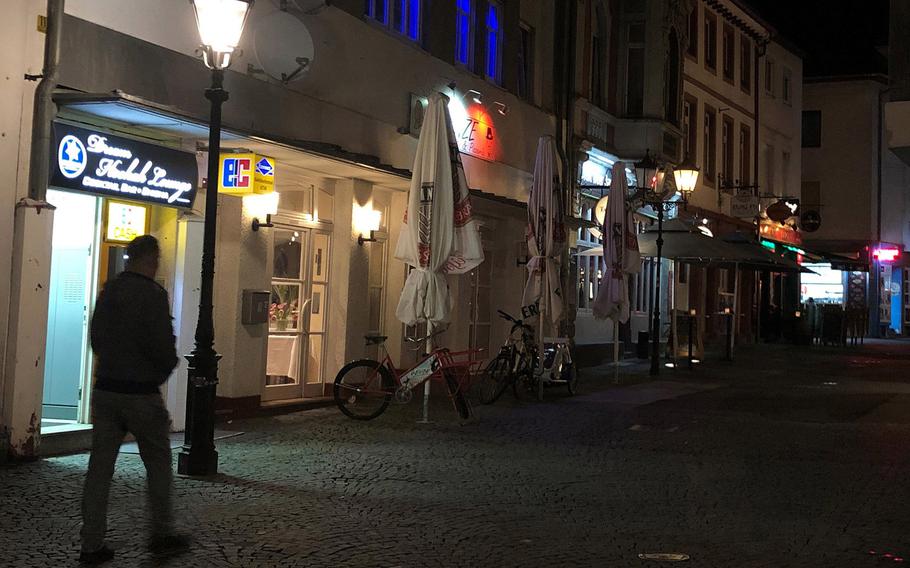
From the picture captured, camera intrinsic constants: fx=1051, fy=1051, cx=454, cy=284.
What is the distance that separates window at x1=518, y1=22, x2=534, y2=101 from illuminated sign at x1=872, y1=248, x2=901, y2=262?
31.5 meters

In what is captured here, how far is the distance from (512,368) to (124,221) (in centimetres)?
651

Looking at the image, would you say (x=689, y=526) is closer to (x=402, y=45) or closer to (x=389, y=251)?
(x=389, y=251)

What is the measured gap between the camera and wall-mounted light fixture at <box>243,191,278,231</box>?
1270 centimetres

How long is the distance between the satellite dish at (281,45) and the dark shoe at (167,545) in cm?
724

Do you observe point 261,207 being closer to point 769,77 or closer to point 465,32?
point 465,32

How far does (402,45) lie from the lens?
1586cm

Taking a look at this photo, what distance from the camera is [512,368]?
50.5 ft

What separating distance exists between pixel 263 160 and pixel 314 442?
127 inches

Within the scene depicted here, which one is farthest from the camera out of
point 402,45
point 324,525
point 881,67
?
point 881,67

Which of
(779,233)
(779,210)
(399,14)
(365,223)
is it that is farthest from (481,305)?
(779,233)

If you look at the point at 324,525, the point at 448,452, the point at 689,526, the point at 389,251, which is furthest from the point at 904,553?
the point at 389,251

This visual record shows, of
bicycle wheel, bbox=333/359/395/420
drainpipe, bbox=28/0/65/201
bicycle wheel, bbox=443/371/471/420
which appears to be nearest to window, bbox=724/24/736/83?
bicycle wheel, bbox=443/371/471/420

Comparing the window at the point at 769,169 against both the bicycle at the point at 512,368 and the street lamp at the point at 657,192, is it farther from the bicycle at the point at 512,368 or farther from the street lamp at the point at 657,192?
the bicycle at the point at 512,368

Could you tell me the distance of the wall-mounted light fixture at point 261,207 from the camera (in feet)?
41.7
